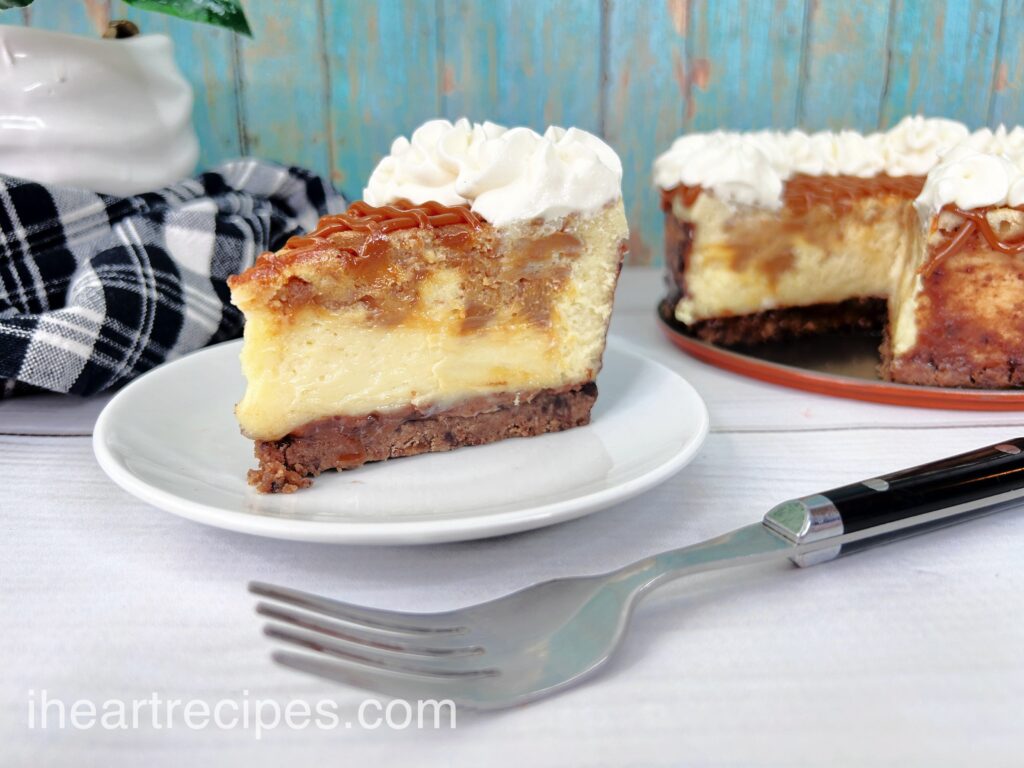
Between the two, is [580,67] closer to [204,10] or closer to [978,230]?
[204,10]

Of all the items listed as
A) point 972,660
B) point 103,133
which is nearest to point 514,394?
point 972,660

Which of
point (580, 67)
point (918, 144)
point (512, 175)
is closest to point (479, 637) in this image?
point (512, 175)

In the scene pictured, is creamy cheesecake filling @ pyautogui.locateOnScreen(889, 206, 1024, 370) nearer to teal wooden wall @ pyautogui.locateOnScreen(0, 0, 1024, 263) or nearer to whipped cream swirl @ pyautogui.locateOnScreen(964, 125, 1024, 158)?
whipped cream swirl @ pyautogui.locateOnScreen(964, 125, 1024, 158)

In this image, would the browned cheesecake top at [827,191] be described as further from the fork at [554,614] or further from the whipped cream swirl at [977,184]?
the fork at [554,614]

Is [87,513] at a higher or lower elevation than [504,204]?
lower

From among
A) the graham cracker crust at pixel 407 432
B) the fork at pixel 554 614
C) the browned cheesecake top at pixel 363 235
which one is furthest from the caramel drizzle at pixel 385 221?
the fork at pixel 554 614

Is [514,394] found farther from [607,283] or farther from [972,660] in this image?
[972,660]
